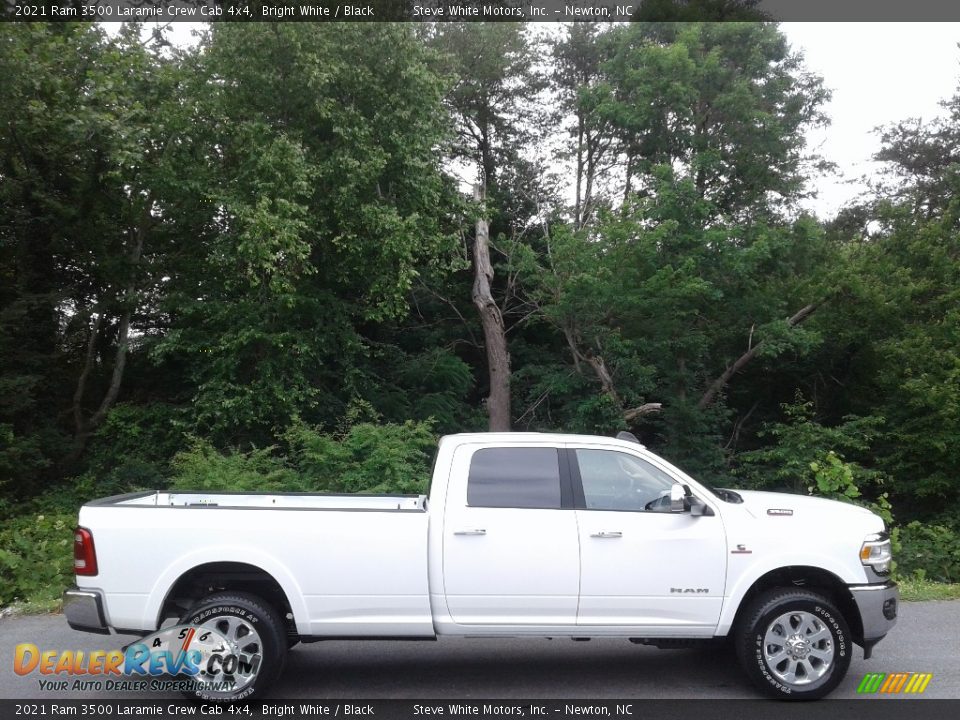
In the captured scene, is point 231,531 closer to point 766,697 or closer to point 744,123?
point 766,697

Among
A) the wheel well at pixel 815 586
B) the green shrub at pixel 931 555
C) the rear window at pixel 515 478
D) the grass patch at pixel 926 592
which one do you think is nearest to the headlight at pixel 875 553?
the wheel well at pixel 815 586

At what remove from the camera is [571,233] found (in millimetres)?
19625

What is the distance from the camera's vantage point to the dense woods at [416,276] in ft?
54.3

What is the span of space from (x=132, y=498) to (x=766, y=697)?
15.9ft

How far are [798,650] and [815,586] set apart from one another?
52 cm

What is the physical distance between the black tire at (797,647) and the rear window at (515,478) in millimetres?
1646

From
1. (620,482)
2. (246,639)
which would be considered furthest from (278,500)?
(620,482)

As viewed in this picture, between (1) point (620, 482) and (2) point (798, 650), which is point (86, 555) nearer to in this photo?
(1) point (620, 482)

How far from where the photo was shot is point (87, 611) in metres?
5.75

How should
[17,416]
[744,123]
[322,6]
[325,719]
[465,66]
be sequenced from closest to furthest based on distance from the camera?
[325,719]
[322,6]
[17,416]
[744,123]
[465,66]

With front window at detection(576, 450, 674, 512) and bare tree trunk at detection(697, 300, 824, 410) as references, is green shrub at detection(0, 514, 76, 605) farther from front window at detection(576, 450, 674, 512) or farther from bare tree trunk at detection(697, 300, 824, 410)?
bare tree trunk at detection(697, 300, 824, 410)

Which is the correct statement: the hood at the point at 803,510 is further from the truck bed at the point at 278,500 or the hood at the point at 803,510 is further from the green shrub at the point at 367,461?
the green shrub at the point at 367,461

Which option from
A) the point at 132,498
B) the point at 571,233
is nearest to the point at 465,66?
the point at 571,233

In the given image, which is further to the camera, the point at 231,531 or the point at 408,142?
the point at 408,142
